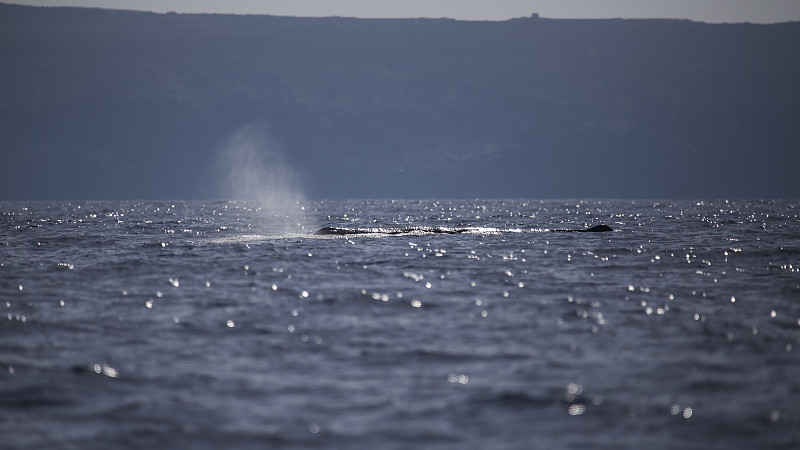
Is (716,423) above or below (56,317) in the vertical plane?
below

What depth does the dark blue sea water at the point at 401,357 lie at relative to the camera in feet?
39.4

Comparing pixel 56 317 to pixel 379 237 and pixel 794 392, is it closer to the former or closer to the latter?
pixel 794 392

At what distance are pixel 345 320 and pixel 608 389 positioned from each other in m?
8.03

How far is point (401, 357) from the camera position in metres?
16.4

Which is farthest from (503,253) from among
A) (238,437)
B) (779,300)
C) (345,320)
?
(238,437)

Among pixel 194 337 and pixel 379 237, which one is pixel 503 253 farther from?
pixel 194 337

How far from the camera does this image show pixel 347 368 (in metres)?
15.4

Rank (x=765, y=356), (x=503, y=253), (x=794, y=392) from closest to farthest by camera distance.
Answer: (x=794, y=392) → (x=765, y=356) → (x=503, y=253)

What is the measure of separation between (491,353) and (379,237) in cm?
3630

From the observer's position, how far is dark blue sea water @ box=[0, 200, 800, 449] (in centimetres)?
1200

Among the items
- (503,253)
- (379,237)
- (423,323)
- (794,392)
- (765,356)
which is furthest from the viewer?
(379,237)

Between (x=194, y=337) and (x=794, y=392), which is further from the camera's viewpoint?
(x=194, y=337)


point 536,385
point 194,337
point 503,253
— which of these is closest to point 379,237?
point 503,253

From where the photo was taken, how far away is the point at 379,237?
52.9 meters
